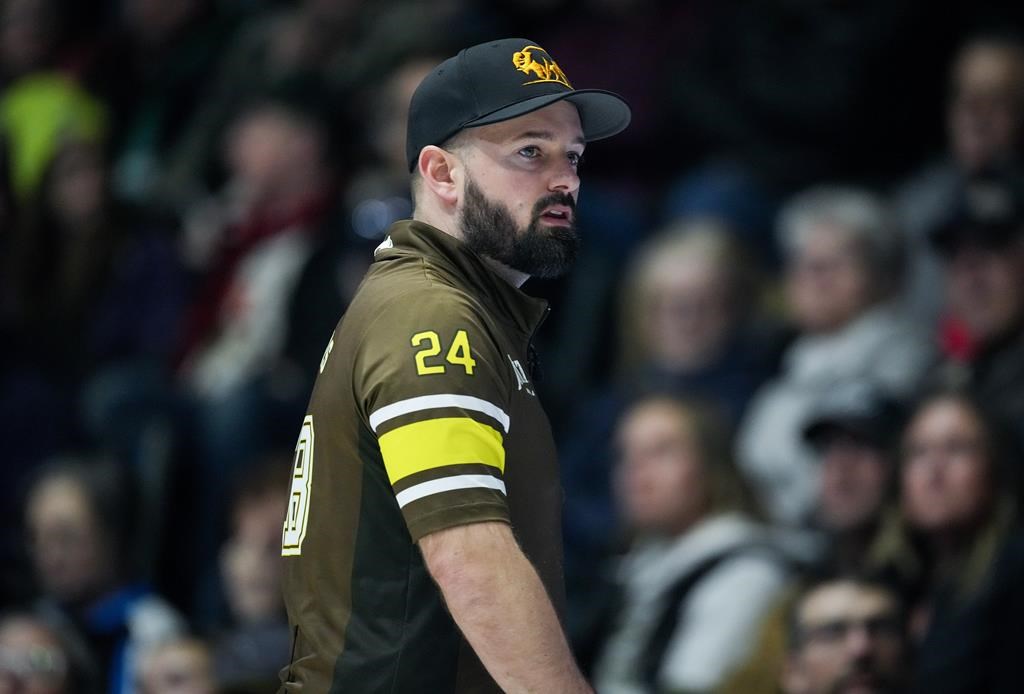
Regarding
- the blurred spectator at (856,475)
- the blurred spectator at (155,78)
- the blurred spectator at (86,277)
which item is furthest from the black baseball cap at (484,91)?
the blurred spectator at (155,78)

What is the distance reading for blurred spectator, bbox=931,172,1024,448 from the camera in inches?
259

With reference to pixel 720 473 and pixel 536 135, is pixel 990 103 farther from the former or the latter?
pixel 536 135

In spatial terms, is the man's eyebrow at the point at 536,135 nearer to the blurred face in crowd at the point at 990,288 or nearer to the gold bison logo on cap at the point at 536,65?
the gold bison logo on cap at the point at 536,65

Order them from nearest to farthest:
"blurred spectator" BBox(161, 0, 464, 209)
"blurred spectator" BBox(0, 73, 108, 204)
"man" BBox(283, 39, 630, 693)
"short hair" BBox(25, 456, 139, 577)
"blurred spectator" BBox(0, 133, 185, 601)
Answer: "man" BBox(283, 39, 630, 693) < "short hair" BBox(25, 456, 139, 577) < "blurred spectator" BBox(0, 133, 185, 601) < "blurred spectator" BBox(161, 0, 464, 209) < "blurred spectator" BBox(0, 73, 108, 204)

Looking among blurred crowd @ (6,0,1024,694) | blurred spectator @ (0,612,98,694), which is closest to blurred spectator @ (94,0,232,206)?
blurred crowd @ (6,0,1024,694)

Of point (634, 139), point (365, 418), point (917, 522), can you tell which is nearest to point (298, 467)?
point (365, 418)

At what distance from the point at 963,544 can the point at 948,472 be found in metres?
0.23

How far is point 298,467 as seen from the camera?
3500mm

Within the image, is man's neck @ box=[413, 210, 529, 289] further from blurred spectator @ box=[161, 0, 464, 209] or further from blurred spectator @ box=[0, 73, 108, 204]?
blurred spectator @ box=[0, 73, 108, 204]

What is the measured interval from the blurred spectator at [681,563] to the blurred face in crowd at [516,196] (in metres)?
2.99

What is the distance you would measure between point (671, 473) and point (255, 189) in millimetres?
3435

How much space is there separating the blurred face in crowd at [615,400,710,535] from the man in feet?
10.3

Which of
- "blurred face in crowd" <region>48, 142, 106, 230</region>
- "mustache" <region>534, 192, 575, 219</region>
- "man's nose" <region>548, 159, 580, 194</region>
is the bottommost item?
"mustache" <region>534, 192, 575, 219</region>

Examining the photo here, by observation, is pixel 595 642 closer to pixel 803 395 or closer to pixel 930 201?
pixel 803 395
